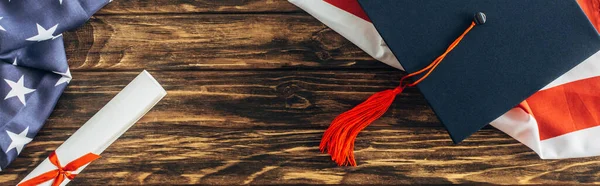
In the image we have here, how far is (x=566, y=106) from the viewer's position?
87 centimetres

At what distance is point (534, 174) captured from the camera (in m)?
0.92

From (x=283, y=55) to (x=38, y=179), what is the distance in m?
0.46

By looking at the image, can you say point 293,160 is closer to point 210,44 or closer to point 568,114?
point 210,44

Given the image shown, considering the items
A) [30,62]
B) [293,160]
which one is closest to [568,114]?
[293,160]

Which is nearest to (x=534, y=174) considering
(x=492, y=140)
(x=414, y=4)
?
(x=492, y=140)

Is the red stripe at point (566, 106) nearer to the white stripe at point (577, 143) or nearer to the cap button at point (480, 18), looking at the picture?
the white stripe at point (577, 143)

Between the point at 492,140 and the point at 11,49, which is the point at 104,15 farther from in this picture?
the point at 492,140

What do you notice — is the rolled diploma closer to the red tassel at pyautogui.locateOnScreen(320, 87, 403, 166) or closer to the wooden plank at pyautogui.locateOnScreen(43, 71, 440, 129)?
the wooden plank at pyautogui.locateOnScreen(43, 71, 440, 129)

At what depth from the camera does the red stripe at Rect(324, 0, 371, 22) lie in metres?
0.91

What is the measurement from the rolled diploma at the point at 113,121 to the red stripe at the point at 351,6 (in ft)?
1.10

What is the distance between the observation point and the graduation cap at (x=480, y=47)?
0.76 meters

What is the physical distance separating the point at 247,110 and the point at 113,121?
9.0 inches

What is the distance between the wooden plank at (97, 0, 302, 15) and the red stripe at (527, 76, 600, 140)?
45cm

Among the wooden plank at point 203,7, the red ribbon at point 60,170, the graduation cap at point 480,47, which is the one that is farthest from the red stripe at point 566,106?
the red ribbon at point 60,170
